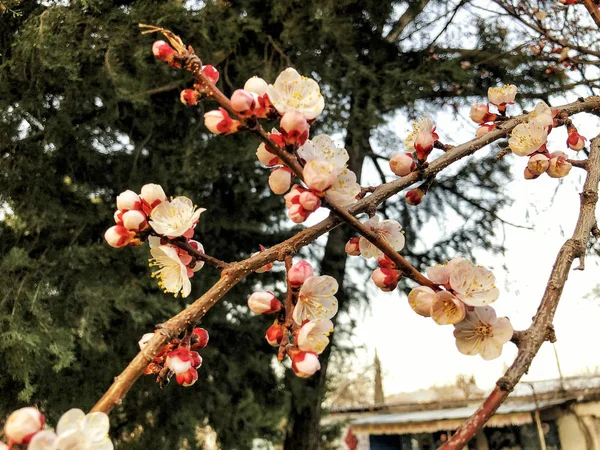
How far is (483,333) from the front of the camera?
28.6 inches

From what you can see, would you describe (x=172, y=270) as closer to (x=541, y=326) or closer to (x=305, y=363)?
(x=305, y=363)

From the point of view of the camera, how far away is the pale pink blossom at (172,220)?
772 mm

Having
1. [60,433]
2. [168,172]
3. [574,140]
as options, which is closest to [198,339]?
[60,433]

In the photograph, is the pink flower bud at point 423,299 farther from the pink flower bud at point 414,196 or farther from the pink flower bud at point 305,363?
the pink flower bud at point 414,196

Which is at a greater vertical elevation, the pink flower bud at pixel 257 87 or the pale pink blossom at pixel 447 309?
the pink flower bud at pixel 257 87

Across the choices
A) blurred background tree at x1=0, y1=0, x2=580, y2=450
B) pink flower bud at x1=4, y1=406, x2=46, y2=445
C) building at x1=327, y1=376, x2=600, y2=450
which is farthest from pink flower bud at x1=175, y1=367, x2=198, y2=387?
building at x1=327, y1=376, x2=600, y2=450

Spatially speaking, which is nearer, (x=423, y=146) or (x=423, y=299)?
(x=423, y=299)

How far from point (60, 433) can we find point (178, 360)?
206 millimetres

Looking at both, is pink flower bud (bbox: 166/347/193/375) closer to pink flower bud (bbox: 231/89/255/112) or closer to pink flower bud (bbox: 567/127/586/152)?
pink flower bud (bbox: 231/89/255/112)

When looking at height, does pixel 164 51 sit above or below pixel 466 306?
above

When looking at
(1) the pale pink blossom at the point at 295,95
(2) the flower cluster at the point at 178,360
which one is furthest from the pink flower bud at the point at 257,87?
(2) the flower cluster at the point at 178,360

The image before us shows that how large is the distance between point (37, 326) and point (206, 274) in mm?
1040

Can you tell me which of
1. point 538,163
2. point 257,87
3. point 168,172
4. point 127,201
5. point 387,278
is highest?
point 168,172

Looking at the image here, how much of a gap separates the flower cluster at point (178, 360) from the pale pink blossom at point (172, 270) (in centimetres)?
9
